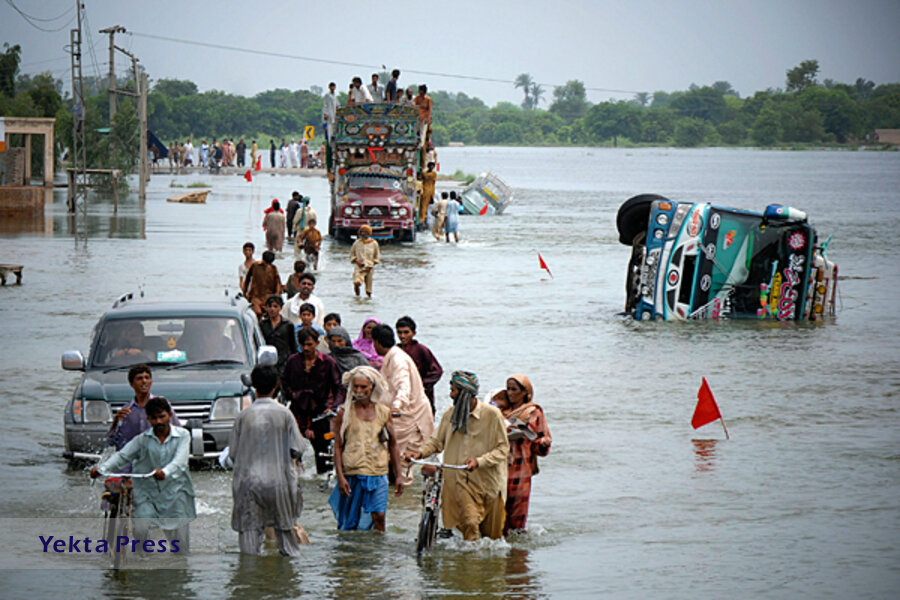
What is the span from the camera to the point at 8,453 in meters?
12.5

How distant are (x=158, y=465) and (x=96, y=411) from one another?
3.38 metres

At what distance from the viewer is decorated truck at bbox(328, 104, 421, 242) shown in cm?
3747

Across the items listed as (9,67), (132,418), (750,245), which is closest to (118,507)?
(132,418)

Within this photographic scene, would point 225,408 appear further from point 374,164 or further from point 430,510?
point 374,164

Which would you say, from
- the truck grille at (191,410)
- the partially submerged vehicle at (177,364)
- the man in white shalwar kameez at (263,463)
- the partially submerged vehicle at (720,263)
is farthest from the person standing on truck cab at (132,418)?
the partially submerged vehicle at (720,263)

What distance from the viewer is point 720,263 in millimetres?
23703

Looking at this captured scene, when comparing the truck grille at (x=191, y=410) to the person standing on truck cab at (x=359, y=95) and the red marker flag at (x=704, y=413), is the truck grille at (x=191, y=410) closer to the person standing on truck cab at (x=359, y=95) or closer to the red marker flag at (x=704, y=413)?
the red marker flag at (x=704, y=413)

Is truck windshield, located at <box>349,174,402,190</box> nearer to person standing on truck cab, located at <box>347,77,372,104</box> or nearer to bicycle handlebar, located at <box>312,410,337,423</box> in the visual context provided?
person standing on truck cab, located at <box>347,77,372,104</box>

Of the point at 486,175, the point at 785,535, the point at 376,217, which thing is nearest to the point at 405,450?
the point at 785,535

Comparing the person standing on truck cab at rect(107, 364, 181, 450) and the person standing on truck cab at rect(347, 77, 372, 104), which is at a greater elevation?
the person standing on truck cab at rect(347, 77, 372, 104)

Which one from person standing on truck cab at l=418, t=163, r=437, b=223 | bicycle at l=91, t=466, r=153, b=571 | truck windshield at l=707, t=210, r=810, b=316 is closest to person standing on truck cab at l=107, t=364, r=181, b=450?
bicycle at l=91, t=466, r=153, b=571

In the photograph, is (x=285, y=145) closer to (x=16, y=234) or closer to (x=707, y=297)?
(x=16, y=234)

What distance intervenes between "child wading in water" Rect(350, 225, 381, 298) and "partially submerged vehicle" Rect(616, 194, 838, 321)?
188 inches

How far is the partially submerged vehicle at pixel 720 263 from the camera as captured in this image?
76.6 feet
